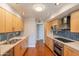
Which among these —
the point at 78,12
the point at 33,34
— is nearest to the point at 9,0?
the point at 78,12

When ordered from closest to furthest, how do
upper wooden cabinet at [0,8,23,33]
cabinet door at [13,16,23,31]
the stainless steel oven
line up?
upper wooden cabinet at [0,8,23,33] < the stainless steel oven < cabinet door at [13,16,23,31]

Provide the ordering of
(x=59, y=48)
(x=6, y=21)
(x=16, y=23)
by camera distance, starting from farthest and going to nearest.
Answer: (x=16, y=23) → (x=59, y=48) → (x=6, y=21)

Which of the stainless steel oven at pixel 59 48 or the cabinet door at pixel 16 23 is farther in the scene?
the cabinet door at pixel 16 23

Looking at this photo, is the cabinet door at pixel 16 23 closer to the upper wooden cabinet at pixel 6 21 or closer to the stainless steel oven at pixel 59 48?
the upper wooden cabinet at pixel 6 21

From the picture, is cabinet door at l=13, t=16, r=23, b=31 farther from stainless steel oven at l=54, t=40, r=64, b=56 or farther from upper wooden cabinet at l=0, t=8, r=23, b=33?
stainless steel oven at l=54, t=40, r=64, b=56

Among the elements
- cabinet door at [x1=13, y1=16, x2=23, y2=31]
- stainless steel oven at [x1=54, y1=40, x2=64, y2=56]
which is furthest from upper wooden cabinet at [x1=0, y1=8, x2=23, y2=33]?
stainless steel oven at [x1=54, y1=40, x2=64, y2=56]

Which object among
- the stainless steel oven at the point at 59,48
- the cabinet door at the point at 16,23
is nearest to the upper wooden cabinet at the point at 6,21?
the cabinet door at the point at 16,23

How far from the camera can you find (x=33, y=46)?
7.68 metres

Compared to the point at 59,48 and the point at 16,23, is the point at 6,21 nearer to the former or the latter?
the point at 16,23

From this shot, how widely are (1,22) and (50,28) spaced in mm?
6148

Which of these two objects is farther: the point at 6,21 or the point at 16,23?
the point at 16,23

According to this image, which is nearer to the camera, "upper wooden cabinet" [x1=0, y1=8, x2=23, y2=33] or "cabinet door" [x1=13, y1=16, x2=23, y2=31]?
"upper wooden cabinet" [x1=0, y1=8, x2=23, y2=33]

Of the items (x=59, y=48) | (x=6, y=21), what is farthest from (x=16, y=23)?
(x=59, y=48)

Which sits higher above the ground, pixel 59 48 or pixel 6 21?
pixel 6 21
